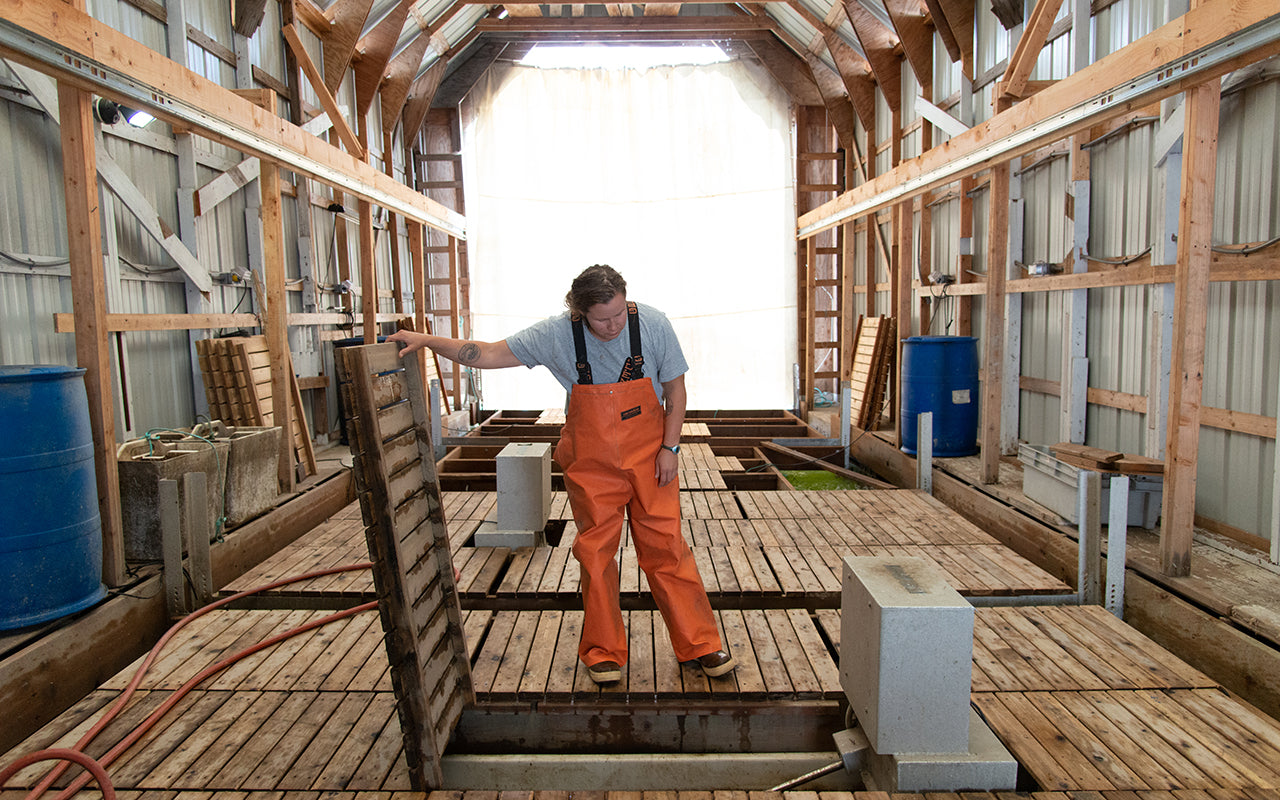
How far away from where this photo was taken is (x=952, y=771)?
2.67 m

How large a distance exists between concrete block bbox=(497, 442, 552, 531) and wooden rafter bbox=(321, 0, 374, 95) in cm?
596

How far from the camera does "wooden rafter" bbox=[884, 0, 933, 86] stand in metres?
9.14

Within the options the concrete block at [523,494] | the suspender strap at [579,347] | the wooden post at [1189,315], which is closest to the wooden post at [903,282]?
the wooden post at [1189,315]

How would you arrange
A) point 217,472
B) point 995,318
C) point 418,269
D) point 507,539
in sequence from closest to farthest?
1. point 217,472
2. point 507,539
3. point 995,318
4. point 418,269

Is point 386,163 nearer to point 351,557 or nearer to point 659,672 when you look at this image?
point 351,557

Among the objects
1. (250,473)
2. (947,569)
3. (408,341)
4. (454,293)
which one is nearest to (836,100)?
(454,293)

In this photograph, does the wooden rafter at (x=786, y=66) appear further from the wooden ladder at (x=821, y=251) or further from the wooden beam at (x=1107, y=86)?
the wooden beam at (x=1107, y=86)

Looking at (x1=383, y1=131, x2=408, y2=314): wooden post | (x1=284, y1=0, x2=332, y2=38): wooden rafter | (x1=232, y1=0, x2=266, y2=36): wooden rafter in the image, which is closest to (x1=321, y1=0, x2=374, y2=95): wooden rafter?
(x1=284, y1=0, x2=332, y2=38): wooden rafter

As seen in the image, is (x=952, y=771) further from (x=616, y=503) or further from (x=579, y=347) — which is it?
(x=579, y=347)

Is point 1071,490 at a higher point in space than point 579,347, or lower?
lower

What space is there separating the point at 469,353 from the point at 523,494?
7.52ft

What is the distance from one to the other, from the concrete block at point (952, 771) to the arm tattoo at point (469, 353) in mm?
2134

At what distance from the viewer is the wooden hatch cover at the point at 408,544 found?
2.46 meters

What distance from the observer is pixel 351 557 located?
5.12 metres
